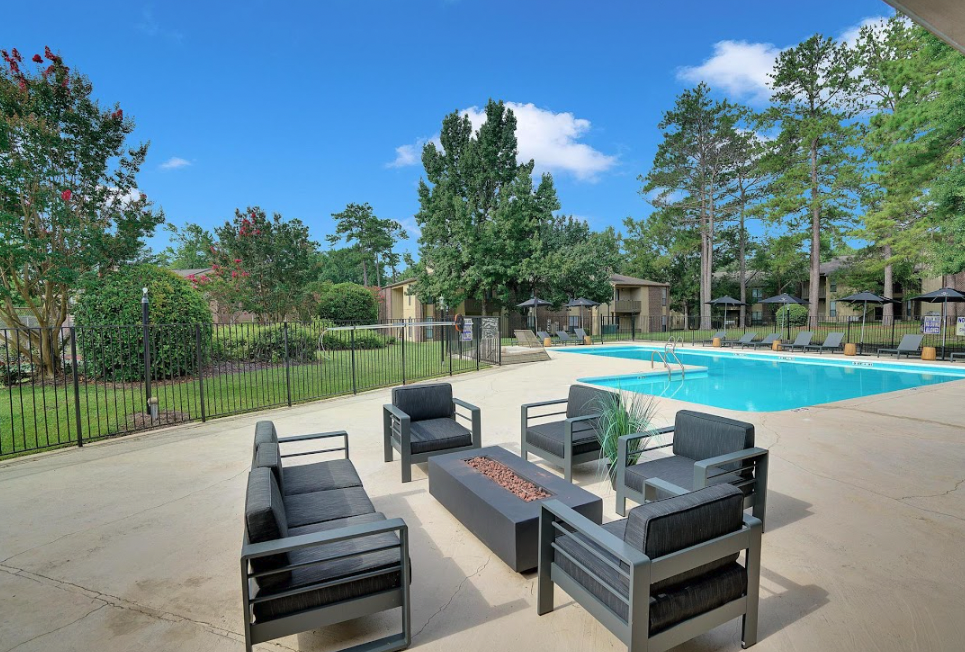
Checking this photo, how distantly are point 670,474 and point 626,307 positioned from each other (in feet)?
120

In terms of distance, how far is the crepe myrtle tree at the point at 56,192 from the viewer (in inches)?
379

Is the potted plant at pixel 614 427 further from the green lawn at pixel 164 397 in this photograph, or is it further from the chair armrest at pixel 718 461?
the green lawn at pixel 164 397

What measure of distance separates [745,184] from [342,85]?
2617 centimetres

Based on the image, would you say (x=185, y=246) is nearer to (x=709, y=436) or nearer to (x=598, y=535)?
(x=709, y=436)

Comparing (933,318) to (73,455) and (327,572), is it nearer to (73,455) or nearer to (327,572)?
(327,572)

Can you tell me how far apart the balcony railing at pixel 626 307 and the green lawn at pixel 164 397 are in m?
25.8

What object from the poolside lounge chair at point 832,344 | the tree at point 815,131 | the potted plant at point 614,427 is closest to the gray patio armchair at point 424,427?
the potted plant at point 614,427

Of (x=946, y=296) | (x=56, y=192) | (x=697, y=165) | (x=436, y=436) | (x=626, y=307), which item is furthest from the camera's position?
(x=626, y=307)

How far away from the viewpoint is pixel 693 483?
11.4ft

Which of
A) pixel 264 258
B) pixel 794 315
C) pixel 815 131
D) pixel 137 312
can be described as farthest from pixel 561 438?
pixel 794 315

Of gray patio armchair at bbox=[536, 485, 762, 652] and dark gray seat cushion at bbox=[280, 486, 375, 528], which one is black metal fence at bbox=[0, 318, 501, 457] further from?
gray patio armchair at bbox=[536, 485, 762, 652]

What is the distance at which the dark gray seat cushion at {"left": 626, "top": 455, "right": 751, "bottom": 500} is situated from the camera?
3.57 m

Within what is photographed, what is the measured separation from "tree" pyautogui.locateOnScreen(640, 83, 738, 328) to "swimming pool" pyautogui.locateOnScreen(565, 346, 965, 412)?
12.9m

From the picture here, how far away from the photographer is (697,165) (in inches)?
1280
